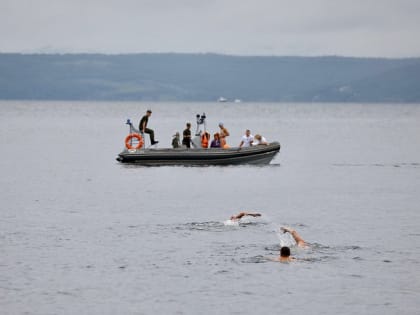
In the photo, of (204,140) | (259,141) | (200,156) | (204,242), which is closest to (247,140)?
(259,141)

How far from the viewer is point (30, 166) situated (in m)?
51.5

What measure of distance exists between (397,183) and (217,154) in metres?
8.17

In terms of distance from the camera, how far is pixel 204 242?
24312 mm

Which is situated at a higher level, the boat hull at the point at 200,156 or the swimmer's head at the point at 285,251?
the boat hull at the point at 200,156

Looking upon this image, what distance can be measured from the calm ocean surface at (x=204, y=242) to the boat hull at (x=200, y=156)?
536 mm

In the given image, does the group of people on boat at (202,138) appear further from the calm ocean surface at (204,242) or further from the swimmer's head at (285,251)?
the swimmer's head at (285,251)

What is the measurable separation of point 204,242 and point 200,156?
18.9 meters

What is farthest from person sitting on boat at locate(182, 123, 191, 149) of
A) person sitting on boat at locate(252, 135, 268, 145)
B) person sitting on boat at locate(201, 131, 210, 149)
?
person sitting on boat at locate(252, 135, 268, 145)

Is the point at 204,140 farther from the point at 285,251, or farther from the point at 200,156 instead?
the point at 285,251

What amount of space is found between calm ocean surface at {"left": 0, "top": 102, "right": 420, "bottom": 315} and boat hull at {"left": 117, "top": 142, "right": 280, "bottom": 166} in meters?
0.54

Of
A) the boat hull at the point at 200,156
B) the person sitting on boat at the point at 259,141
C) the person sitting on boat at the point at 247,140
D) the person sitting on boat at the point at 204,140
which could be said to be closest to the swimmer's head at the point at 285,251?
the boat hull at the point at 200,156

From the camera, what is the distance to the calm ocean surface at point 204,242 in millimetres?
18453

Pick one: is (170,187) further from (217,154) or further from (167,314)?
(167,314)

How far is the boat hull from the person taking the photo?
4309cm
